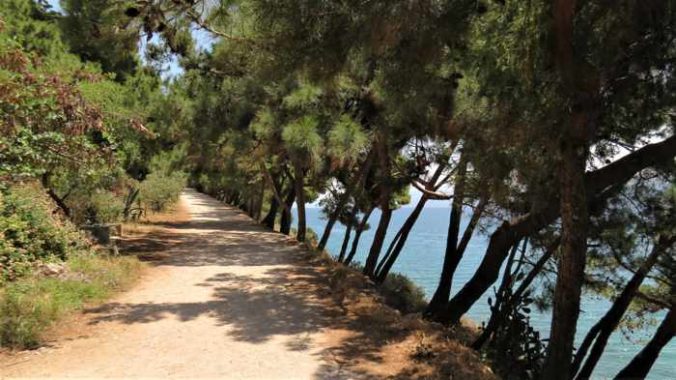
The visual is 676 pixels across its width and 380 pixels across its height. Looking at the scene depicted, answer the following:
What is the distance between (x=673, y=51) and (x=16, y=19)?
11078 millimetres

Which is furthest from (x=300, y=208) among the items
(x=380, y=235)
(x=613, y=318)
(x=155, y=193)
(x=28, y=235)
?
(x=155, y=193)

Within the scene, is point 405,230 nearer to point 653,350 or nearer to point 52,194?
point 653,350

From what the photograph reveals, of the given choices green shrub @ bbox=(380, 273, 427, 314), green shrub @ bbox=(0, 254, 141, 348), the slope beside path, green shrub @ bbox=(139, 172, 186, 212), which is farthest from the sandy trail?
green shrub @ bbox=(139, 172, 186, 212)

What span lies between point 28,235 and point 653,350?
9.52 meters

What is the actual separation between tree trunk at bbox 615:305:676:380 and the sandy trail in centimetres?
502

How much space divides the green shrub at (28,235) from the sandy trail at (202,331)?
121 cm

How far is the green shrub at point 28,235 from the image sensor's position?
6.99 metres

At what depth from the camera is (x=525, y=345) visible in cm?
755

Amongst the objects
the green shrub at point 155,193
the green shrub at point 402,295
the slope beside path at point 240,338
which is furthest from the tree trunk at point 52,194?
the green shrub at point 155,193

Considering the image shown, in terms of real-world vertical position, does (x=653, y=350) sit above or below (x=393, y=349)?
above

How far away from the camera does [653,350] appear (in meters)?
8.52

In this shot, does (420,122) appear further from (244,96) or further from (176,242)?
(176,242)

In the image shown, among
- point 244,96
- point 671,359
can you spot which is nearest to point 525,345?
point 244,96

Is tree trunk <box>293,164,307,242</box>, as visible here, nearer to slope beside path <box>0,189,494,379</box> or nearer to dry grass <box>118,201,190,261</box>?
dry grass <box>118,201,190,261</box>
